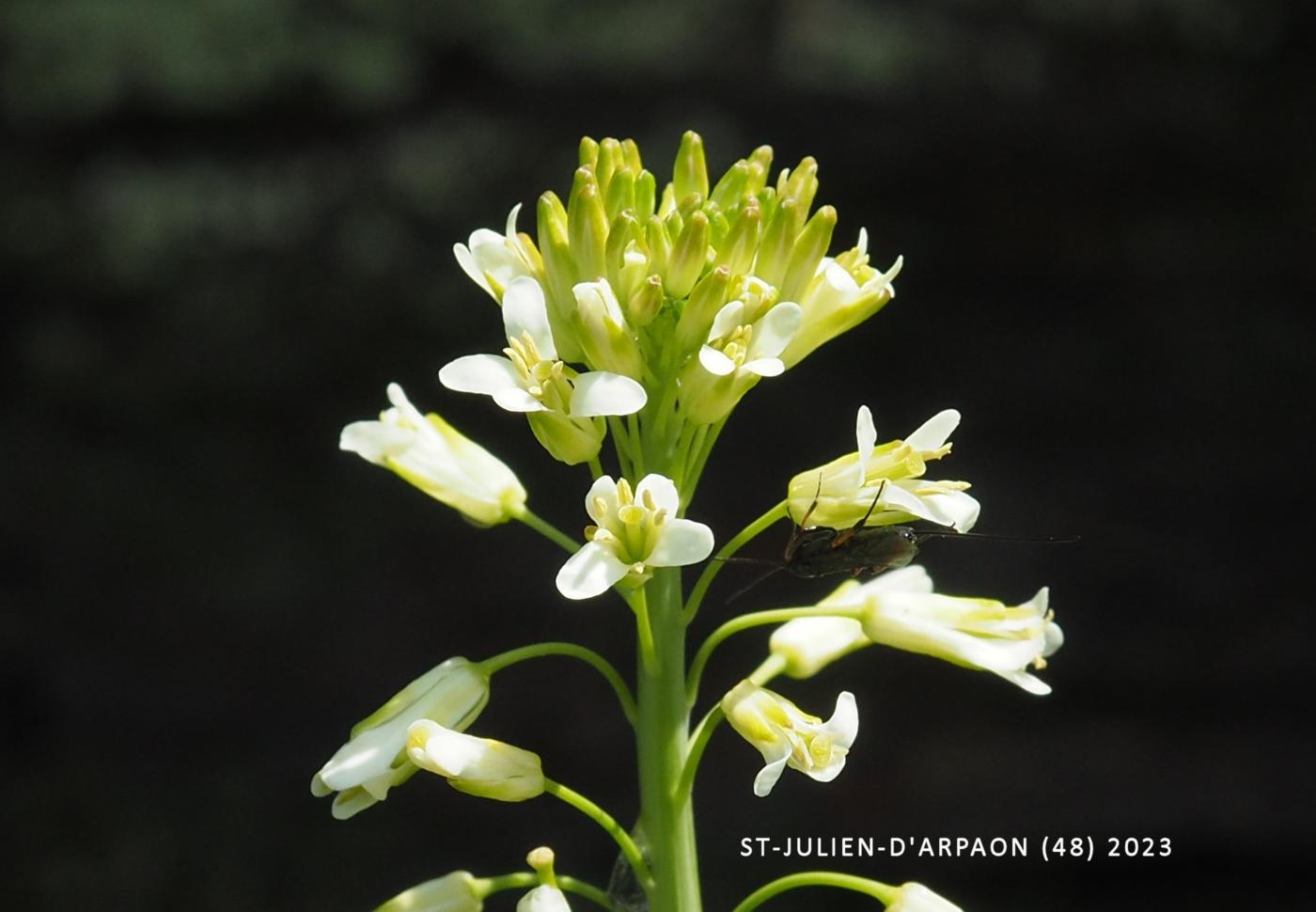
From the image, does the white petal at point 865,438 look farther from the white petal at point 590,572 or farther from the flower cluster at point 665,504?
the white petal at point 590,572

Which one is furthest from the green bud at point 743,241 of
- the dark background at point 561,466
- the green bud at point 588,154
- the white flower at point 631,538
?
the dark background at point 561,466

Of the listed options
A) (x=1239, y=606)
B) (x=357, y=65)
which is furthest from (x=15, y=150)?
(x=1239, y=606)

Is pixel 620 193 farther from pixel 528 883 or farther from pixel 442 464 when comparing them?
pixel 528 883

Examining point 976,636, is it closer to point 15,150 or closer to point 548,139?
point 548,139

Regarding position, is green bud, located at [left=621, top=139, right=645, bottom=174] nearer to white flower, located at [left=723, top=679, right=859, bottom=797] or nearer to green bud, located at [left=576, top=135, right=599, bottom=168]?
green bud, located at [left=576, top=135, right=599, bottom=168]

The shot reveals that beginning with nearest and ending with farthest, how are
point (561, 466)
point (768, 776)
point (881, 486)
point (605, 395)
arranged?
point (768, 776) < point (605, 395) < point (881, 486) < point (561, 466)

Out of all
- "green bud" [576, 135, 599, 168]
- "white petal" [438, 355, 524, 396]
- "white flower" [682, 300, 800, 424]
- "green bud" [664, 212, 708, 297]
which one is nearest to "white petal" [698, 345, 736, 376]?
"white flower" [682, 300, 800, 424]

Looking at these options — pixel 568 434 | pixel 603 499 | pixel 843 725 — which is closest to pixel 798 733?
pixel 843 725
